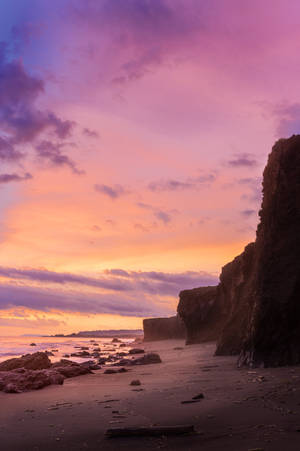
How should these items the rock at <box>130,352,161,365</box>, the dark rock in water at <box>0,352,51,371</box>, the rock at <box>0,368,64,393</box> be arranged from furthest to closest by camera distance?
1. the rock at <box>130,352,161,365</box>
2. the dark rock in water at <box>0,352,51,371</box>
3. the rock at <box>0,368,64,393</box>

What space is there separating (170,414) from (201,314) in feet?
94.8

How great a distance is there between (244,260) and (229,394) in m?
14.6

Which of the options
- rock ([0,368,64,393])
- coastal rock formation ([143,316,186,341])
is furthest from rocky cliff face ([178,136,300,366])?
coastal rock formation ([143,316,186,341])

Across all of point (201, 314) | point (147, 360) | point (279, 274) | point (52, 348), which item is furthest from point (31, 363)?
point (52, 348)

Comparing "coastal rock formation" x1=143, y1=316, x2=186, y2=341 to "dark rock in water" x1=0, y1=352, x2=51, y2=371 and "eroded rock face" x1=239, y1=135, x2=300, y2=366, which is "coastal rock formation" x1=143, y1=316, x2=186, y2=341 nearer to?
"dark rock in water" x1=0, y1=352, x2=51, y2=371

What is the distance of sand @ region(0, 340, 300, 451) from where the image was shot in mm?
6535

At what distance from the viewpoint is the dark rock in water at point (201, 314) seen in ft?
118

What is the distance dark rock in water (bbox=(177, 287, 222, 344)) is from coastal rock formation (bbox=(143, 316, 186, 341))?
18.8 meters

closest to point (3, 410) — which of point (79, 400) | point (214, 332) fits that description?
point (79, 400)

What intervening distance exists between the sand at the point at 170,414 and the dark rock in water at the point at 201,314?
22.8 meters

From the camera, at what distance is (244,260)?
24.1 metres

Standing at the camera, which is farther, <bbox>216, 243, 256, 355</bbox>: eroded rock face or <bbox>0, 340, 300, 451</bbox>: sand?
<bbox>216, 243, 256, 355</bbox>: eroded rock face

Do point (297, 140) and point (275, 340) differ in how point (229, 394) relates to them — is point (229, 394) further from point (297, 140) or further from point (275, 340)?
point (297, 140)

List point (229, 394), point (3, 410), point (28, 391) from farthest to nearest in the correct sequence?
point (28, 391) < point (3, 410) < point (229, 394)
